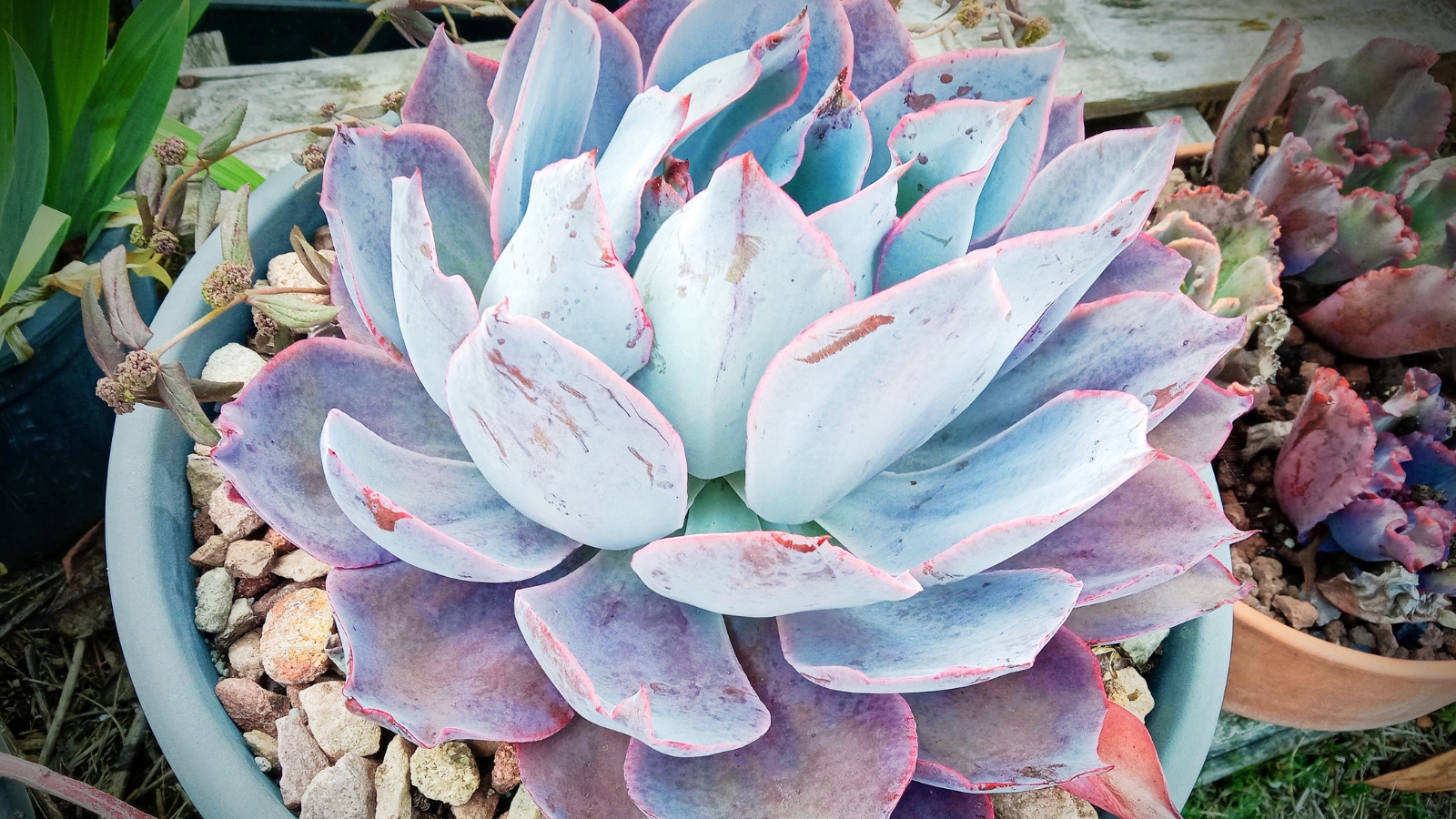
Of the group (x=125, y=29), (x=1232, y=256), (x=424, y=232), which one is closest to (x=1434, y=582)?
(x=1232, y=256)

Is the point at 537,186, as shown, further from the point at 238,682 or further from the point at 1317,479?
the point at 1317,479

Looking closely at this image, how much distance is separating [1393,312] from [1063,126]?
0.50 meters

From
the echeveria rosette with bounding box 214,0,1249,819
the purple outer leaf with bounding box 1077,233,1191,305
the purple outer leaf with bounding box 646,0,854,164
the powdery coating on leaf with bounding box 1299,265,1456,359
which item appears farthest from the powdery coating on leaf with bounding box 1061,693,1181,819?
the powdery coating on leaf with bounding box 1299,265,1456,359

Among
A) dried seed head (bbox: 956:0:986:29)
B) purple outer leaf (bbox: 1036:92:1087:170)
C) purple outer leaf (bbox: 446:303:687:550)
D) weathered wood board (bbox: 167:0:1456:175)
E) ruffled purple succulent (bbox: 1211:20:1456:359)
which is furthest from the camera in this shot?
weathered wood board (bbox: 167:0:1456:175)

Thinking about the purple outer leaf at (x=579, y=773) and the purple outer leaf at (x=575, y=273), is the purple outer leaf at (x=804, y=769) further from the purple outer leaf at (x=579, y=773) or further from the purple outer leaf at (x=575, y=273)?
the purple outer leaf at (x=575, y=273)

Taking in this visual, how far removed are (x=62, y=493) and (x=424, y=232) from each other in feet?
2.06

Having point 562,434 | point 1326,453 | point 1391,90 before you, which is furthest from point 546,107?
point 1391,90

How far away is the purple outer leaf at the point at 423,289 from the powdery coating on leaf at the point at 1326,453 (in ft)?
2.25

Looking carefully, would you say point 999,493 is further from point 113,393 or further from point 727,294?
point 113,393

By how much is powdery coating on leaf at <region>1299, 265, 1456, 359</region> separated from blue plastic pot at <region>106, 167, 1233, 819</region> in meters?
0.43

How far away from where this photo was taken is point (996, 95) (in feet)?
1.59

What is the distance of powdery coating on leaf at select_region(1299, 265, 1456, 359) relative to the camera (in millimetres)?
807

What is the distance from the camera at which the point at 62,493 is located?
80cm

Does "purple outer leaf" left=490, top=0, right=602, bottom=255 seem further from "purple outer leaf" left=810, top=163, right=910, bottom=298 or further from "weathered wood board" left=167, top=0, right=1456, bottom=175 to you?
"weathered wood board" left=167, top=0, right=1456, bottom=175
